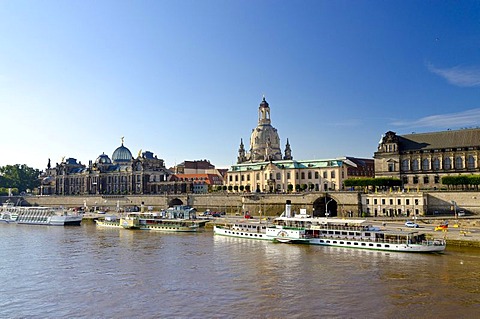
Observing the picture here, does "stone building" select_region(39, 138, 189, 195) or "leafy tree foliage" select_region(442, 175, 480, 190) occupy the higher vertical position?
"stone building" select_region(39, 138, 189, 195)

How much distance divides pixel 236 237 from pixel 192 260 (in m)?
18.1

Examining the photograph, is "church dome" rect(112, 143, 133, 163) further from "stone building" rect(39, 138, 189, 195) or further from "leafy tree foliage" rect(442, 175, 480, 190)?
"leafy tree foliage" rect(442, 175, 480, 190)

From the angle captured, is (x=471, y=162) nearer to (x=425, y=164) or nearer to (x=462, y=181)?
(x=425, y=164)

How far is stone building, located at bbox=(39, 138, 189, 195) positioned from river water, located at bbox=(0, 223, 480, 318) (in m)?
79.2

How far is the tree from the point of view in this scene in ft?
514

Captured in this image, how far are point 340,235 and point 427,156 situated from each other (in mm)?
37636

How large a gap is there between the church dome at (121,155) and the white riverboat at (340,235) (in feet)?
322

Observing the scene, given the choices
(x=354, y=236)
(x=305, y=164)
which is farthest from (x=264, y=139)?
(x=354, y=236)

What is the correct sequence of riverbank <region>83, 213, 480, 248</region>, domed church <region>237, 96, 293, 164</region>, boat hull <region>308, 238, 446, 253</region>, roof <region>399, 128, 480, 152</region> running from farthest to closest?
domed church <region>237, 96, 293, 164</region>
roof <region>399, 128, 480, 152</region>
riverbank <region>83, 213, 480, 248</region>
boat hull <region>308, 238, 446, 253</region>

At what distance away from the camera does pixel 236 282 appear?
32.4 m

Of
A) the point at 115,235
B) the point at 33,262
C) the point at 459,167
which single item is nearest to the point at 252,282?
the point at 33,262

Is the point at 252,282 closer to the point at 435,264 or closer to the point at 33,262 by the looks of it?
the point at 435,264

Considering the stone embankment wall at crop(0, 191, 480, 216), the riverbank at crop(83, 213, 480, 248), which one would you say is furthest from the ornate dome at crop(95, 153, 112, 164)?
the riverbank at crop(83, 213, 480, 248)

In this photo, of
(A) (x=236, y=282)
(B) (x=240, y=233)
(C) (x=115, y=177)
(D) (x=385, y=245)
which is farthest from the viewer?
(C) (x=115, y=177)
